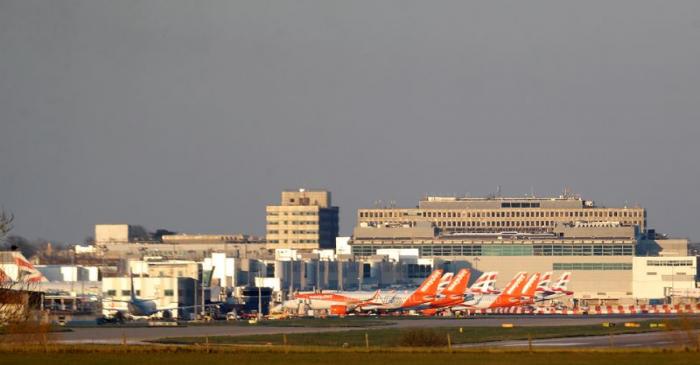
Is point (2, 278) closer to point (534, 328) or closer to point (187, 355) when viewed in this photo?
point (187, 355)

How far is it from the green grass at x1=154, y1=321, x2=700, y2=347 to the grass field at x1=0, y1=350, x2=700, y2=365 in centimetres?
1421

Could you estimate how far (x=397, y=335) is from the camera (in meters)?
119

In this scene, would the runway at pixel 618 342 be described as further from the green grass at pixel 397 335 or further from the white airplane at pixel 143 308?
the white airplane at pixel 143 308

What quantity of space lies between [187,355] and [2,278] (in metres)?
13.3

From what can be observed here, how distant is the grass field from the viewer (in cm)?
7594

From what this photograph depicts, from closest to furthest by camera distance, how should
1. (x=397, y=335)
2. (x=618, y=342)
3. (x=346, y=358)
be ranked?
(x=346, y=358)
(x=618, y=342)
(x=397, y=335)

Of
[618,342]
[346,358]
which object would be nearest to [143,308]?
[618,342]

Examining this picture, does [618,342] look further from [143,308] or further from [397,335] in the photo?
[143,308]

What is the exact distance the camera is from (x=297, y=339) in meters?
113

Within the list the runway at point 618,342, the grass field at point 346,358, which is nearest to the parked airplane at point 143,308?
the runway at point 618,342

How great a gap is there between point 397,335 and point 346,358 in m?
39.2

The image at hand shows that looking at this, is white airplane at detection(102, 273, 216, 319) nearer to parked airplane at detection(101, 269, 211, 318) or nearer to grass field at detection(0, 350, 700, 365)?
parked airplane at detection(101, 269, 211, 318)

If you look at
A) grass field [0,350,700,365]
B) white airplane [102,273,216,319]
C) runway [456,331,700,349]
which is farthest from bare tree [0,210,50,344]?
white airplane [102,273,216,319]

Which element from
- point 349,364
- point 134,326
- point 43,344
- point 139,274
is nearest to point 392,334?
point 134,326
